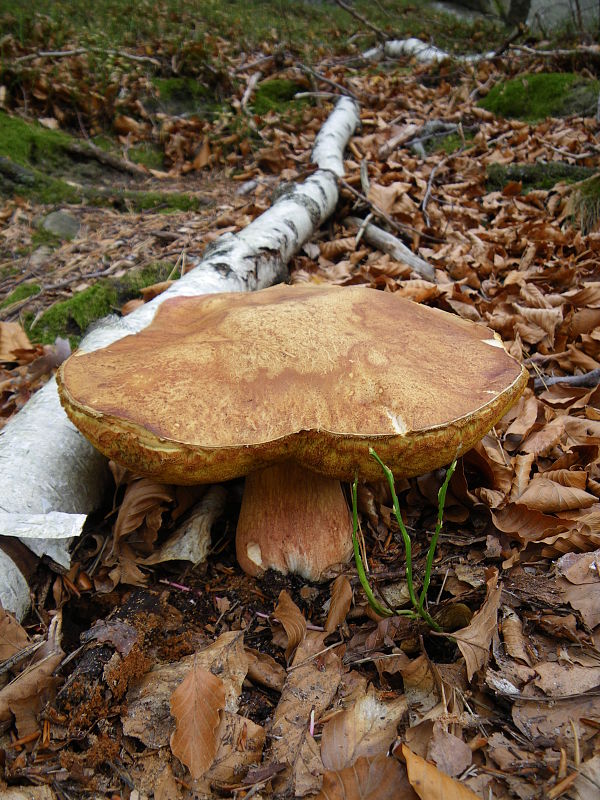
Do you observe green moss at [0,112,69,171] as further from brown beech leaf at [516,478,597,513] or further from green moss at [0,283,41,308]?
brown beech leaf at [516,478,597,513]

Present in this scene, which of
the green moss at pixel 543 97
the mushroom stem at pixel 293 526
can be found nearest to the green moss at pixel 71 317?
the mushroom stem at pixel 293 526

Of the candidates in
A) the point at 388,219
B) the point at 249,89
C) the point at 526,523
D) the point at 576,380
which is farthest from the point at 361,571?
the point at 249,89

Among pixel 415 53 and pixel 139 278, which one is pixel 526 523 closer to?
Answer: pixel 139 278

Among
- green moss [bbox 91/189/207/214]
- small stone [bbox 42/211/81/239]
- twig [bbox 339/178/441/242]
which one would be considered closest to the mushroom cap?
twig [bbox 339/178/441/242]

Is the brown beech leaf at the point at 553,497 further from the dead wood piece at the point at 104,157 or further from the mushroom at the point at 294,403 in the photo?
the dead wood piece at the point at 104,157

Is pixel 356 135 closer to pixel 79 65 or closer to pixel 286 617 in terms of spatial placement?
pixel 79 65

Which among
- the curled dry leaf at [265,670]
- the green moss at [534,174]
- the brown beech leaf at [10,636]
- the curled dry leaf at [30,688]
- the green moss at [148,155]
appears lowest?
the curled dry leaf at [265,670]

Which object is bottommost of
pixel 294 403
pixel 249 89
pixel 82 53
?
pixel 294 403
